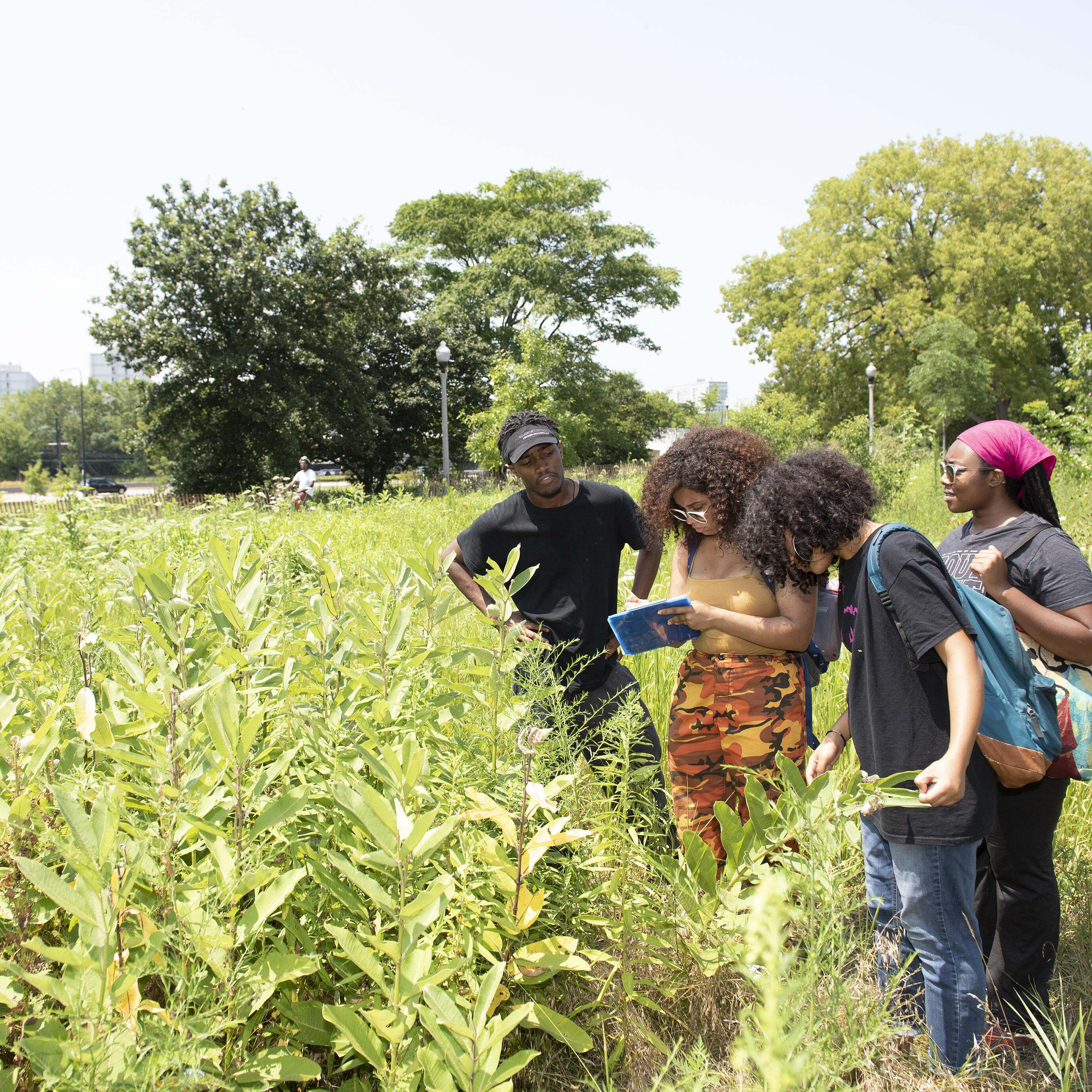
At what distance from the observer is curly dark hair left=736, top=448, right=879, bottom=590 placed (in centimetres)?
211

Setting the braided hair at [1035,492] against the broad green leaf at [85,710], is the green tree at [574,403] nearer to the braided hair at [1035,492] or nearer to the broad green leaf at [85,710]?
the braided hair at [1035,492]

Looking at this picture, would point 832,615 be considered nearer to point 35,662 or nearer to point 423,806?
point 423,806

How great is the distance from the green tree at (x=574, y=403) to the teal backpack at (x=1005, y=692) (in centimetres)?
1949

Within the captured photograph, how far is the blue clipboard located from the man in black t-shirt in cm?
28

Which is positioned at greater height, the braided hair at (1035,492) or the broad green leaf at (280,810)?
the braided hair at (1035,492)

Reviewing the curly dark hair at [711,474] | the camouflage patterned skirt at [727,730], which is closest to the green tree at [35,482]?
the curly dark hair at [711,474]

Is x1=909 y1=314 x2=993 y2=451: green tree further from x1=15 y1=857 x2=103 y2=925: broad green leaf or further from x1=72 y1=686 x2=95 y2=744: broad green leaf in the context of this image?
x1=15 y1=857 x2=103 y2=925: broad green leaf

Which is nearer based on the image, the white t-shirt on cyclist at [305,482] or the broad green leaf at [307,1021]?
the broad green leaf at [307,1021]

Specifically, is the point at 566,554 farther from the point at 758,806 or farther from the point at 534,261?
the point at 534,261

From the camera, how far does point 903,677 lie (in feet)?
6.45

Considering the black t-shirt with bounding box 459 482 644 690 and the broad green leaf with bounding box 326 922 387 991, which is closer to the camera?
the broad green leaf with bounding box 326 922 387 991

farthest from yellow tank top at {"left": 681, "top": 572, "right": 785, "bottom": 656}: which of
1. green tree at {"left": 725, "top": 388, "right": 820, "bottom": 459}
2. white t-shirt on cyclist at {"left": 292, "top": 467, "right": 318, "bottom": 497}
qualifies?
white t-shirt on cyclist at {"left": 292, "top": 467, "right": 318, "bottom": 497}

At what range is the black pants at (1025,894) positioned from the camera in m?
2.18

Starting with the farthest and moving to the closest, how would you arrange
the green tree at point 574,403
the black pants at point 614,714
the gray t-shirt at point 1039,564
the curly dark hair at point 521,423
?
the green tree at point 574,403 → the curly dark hair at point 521,423 → the black pants at point 614,714 → the gray t-shirt at point 1039,564
